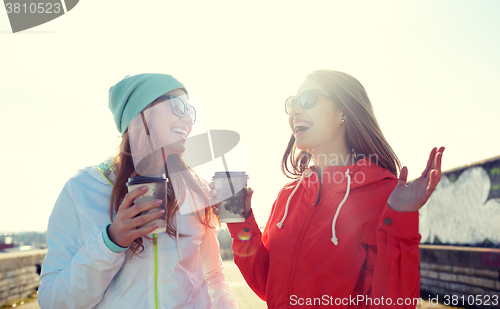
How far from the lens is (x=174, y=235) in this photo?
6.06ft

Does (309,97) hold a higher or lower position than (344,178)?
higher

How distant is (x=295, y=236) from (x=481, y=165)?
5.97 m

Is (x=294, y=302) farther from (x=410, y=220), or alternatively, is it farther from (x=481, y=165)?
(x=481, y=165)

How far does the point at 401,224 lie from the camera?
1.59 m

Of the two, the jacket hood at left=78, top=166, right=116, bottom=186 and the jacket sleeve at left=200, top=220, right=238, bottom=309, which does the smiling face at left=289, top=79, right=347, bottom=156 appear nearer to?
the jacket sleeve at left=200, top=220, right=238, bottom=309

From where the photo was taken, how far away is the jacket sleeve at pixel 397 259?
1.60 metres

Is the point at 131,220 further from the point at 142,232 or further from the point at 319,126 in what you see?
the point at 319,126

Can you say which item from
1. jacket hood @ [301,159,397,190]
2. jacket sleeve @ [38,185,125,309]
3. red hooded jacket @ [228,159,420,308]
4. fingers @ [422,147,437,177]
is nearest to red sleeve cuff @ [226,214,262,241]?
red hooded jacket @ [228,159,420,308]

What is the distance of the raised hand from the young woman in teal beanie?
3.63 feet

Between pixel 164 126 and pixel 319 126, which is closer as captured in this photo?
pixel 164 126

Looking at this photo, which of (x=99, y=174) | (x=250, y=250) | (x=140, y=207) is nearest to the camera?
(x=140, y=207)

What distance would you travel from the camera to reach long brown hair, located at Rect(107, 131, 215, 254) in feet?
5.80

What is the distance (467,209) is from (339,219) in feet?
20.0

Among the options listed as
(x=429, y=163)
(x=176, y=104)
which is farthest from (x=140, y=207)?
(x=429, y=163)
